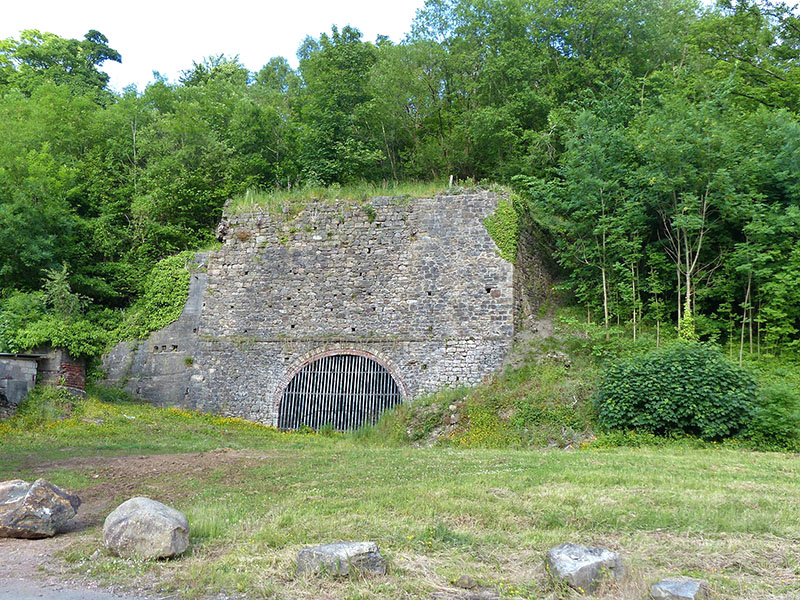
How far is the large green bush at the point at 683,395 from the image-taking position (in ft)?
41.5

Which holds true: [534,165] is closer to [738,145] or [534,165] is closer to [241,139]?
[738,145]

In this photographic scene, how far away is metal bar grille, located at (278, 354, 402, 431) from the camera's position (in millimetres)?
16641

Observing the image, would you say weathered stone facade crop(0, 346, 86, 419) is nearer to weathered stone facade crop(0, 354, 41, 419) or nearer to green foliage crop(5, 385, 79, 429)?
weathered stone facade crop(0, 354, 41, 419)

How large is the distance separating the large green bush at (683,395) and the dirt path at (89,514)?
7.29 metres

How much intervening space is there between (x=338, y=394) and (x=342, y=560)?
11.6 metres

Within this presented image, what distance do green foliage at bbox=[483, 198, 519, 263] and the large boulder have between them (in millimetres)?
12208

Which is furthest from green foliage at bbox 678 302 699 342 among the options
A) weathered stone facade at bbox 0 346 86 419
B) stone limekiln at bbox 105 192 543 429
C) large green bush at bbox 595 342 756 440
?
weathered stone facade at bbox 0 346 86 419

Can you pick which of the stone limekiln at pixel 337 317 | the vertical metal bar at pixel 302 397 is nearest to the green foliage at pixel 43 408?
the stone limekiln at pixel 337 317

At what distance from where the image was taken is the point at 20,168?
66.8 feet

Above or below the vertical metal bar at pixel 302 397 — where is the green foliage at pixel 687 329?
above

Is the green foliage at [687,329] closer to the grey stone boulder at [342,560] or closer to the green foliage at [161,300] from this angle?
the grey stone boulder at [342,560]

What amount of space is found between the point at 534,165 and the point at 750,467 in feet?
44.8

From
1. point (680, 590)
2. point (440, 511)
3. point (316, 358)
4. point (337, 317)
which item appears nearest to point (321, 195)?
point (337, 317)

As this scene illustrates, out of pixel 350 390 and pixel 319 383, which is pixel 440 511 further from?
pixel 319 383
